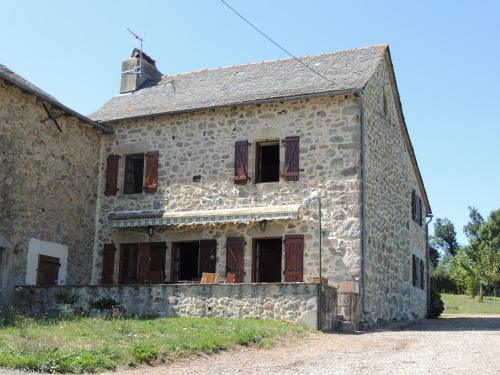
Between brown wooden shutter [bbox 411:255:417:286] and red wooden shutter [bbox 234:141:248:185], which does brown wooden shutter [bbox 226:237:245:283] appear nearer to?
red wooden shutter [bbox 234:141:248:185]

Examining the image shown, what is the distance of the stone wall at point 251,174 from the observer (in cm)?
1455

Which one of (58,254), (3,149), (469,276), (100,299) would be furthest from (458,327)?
(469,276)

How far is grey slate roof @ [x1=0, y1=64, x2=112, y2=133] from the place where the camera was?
1404 centimetres

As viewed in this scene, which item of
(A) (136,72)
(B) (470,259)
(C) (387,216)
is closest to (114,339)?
(C) (387,216)

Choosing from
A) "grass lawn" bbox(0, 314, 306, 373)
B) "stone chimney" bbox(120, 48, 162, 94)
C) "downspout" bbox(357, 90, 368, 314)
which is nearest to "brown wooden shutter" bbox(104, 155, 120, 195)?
"stone chimney" bbox(120, 48, 162, 94)

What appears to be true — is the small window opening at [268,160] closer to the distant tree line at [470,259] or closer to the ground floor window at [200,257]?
the ground floor window at [200,257]

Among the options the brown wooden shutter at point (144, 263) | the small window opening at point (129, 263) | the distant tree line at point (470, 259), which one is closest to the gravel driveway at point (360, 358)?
the brown wooden shutter at point (144, 263)

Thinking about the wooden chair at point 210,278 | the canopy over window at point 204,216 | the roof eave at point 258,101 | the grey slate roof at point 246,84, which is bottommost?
the wooden chair at point 210,278

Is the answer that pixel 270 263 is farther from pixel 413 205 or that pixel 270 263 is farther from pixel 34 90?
pixel 34 90

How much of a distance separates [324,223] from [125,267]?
5.53 m

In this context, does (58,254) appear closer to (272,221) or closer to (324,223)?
(272,221)

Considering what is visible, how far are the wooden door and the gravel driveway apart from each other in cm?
707

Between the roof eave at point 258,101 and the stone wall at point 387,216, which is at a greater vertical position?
the roof eave at point 258,101

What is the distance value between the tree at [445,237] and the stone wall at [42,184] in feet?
156
